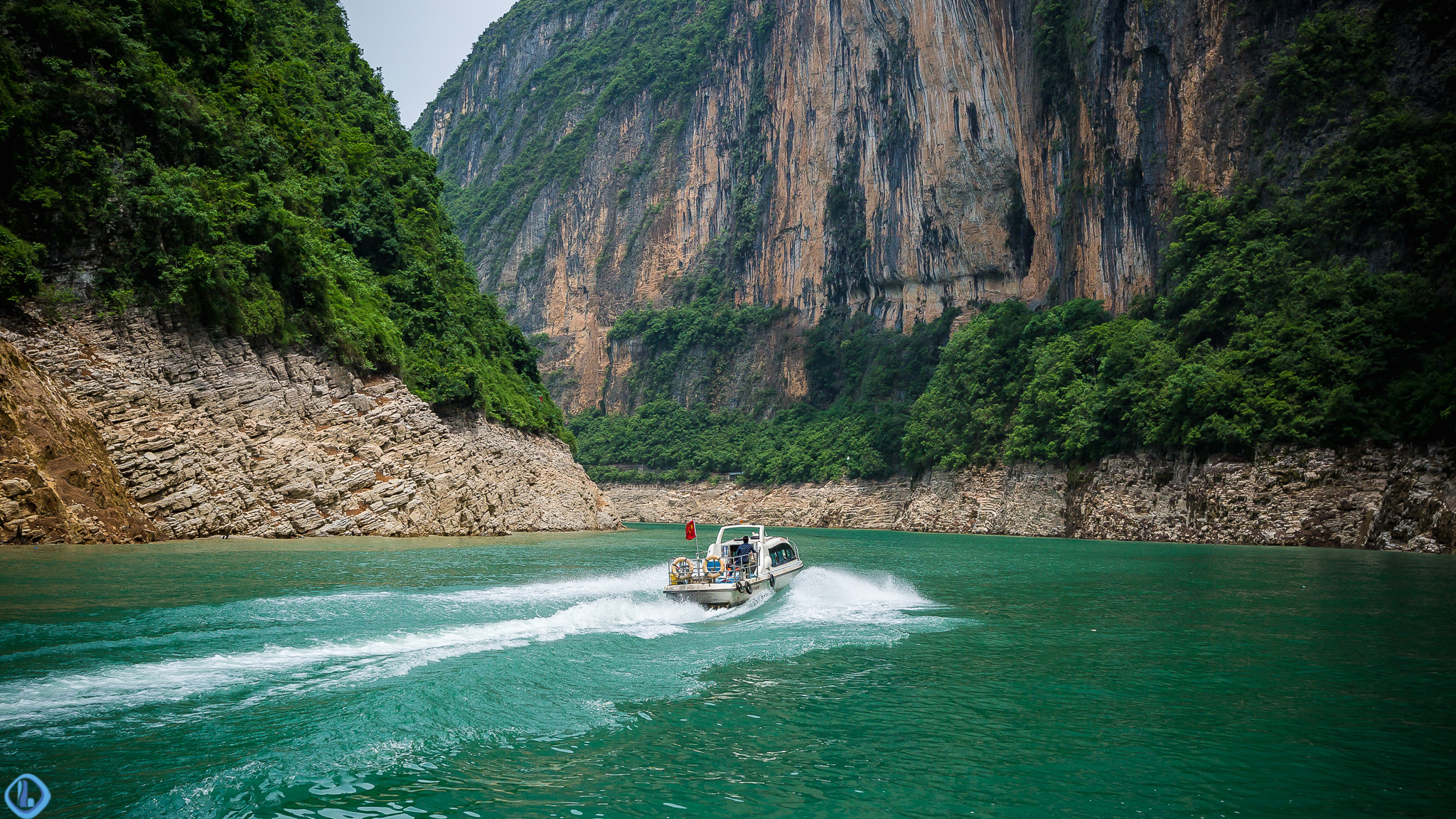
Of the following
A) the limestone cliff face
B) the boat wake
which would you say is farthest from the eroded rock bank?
the boat wake

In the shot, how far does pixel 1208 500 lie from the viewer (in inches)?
1754

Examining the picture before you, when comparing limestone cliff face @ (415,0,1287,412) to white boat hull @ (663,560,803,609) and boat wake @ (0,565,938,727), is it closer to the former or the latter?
boat wake @ (0,565,938,727)

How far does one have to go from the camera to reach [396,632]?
16.2m

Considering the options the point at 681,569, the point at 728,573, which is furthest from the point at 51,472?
the point at 728,573

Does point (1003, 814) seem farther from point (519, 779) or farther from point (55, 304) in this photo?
point (55, 304)

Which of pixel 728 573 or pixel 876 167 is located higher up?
pixel 876 167

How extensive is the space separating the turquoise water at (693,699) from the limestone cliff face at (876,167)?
4917 cm

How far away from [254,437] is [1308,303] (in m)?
45.6

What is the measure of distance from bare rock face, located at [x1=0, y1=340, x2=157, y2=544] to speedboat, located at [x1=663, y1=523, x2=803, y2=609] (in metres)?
15.3

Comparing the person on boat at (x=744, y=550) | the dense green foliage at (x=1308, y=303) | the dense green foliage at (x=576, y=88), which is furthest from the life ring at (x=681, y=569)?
the dense green foliage at (x=576, y=88)

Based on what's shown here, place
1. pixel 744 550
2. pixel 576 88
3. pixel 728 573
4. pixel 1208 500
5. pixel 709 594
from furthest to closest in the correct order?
pixel 576 88
pixel 1208 500
pixel 744 550
pixel 728 573
pixel 709 594

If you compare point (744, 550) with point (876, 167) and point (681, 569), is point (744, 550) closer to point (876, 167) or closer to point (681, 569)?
point (681, 569)

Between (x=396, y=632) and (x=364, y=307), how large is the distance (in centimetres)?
2843

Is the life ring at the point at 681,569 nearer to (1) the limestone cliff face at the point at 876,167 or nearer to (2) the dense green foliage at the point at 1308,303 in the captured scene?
(2) the dense green foliage at the point at 1308,303
